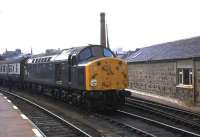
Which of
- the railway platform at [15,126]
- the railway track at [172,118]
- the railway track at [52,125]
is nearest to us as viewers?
the railway platform at [15,126]

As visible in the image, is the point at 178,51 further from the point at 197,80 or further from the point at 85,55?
the point at 85,55

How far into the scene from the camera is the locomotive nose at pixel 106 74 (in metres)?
19.0

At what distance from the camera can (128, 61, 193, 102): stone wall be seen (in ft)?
96.8

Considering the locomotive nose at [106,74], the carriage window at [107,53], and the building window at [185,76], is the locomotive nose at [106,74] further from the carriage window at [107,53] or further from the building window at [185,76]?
the building window at [185,76]

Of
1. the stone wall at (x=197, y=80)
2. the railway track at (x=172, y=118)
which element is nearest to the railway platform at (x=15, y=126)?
the railway track at (x=172, y=118)

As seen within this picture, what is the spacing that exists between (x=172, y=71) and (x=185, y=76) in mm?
1700

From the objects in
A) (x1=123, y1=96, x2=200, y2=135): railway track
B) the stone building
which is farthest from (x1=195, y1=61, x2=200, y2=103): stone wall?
(x1=123, y1=96, x2=200, y2=135): railway track

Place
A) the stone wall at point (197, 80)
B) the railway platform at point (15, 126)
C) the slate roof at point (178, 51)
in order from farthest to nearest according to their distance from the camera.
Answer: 1. the slate roof at point (178, 51)
2. the stone wall at point (197, 80)
3. the railway platform at point (15, 126)

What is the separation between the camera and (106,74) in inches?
768

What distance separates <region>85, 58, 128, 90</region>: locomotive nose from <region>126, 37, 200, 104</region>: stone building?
8.12 meters

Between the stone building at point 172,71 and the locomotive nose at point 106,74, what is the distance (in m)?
8.12

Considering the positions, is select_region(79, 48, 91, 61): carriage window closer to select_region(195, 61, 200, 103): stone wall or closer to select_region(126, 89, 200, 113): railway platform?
select_region(126, 89, 200, 113): railway platform

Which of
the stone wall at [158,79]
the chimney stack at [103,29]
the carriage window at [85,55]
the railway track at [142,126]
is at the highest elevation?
the chimney stack at [103,29]

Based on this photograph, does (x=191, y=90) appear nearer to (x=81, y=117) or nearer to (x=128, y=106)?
(x=128, y=106)
